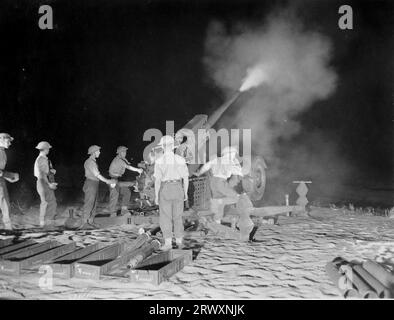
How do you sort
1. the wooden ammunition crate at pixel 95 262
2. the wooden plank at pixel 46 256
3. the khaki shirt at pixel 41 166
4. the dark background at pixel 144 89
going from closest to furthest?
the wooden ammunition crate at pixel 95 262
the wooden plank at pixel 46 256
the khaki shirt at pixel 41 166
the dark background at pixel 144 89

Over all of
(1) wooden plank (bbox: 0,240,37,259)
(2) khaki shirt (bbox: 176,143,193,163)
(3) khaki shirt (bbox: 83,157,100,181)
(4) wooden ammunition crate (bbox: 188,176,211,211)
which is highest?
(2) khaki shirt (bbox: 176,143,193,163)

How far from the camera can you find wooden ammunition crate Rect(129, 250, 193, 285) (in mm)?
3867

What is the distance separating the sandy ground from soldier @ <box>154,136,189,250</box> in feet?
1.87

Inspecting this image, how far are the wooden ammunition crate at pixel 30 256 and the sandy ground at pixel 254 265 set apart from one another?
14 centimetres

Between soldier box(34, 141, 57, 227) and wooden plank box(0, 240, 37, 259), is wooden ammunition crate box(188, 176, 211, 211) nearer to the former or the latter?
soldier box(34, 141, 57, 227)

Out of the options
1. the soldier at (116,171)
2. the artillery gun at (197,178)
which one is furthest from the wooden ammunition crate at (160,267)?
the soldier at (116,171)

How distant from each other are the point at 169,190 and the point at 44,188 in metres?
3.24

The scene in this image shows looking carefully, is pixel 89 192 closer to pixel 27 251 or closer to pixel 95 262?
pixel 27 251

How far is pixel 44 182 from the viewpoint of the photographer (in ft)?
23.0

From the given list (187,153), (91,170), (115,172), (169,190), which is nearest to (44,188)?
(91,170)

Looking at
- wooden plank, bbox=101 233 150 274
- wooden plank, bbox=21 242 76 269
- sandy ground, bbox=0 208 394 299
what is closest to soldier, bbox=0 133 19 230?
sandy ground, bbox=0 208 394 299

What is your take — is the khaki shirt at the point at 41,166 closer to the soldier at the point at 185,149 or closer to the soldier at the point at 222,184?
the soldier at the point at 185,149

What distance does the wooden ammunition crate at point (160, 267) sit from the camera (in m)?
3.87

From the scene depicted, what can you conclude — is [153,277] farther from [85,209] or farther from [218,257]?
[85,209]
